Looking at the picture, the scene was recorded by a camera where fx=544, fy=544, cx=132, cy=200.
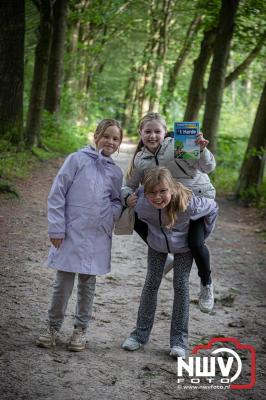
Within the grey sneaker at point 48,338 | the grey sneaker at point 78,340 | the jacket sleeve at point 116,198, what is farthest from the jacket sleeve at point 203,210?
the grey sneaker at point 48,338

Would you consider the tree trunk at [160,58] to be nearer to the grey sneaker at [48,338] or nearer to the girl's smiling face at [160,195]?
the girl's smiling face at [160,195]

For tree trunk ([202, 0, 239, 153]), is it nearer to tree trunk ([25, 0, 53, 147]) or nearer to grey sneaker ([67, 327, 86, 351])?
tree trunk ([25, 0, 53, 147])

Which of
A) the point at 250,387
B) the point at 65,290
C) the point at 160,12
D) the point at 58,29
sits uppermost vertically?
the point at 160,12

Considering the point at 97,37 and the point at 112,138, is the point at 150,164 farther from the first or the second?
the point at 97,37

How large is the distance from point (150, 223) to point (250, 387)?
1556mm

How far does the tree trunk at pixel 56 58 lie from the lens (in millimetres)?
17797

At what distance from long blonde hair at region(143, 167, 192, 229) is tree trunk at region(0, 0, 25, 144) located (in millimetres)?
9359

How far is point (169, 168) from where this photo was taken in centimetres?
477

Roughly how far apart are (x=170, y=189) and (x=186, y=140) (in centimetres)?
45

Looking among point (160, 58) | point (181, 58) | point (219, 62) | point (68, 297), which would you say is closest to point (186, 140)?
point (68, 297)

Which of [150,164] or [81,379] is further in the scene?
[150,164]

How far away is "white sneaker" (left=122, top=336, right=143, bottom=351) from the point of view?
189 inches

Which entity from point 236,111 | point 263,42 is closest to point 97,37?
point 236,111

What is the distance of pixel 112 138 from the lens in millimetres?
4746
